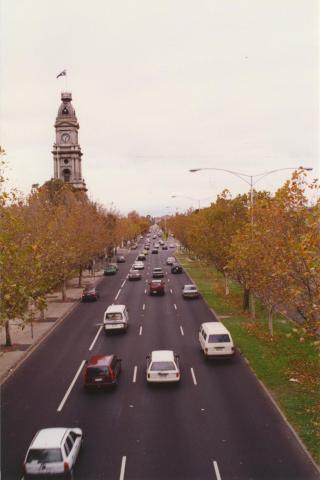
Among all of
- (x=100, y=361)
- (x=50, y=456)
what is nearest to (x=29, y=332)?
(x=100, y=361)

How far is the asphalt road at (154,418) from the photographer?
1321 cm

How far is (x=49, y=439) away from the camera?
42.3 ft

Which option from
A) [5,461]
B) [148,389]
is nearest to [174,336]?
[148,389]

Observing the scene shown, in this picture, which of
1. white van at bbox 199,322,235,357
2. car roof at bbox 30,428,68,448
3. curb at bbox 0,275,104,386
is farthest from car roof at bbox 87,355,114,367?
car roof at bbox 30,428,68,448

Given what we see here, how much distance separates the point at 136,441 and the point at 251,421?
13.3ft

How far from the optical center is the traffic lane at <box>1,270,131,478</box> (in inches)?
599

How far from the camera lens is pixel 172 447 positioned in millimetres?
14328

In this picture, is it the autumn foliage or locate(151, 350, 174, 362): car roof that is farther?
locate(151, 350, 174, 362): car roof

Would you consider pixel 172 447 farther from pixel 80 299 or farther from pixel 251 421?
pixel 80 299

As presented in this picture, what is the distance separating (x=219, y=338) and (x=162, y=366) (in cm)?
447

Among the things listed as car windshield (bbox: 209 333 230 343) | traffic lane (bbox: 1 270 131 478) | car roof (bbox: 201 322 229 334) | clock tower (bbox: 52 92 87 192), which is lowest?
traffic lane (bbox: 1 270 131 478)

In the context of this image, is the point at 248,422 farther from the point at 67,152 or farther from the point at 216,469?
the point at 67,152

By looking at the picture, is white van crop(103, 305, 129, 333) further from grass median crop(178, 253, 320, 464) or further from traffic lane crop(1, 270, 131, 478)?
grass median crop(178, 253, 320, 464)

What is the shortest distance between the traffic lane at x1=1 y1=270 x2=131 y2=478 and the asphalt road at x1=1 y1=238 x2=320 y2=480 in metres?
0.04
